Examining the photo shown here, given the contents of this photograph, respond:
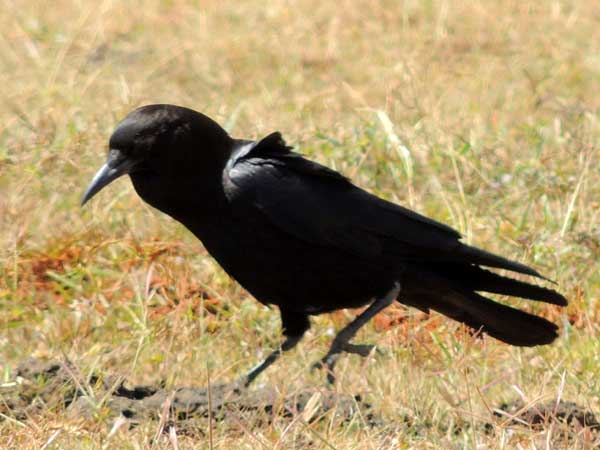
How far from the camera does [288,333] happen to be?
4.52m

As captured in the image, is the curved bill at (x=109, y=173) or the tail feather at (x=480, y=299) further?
the tail feather at (x=480, y=299)

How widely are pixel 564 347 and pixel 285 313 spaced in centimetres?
100

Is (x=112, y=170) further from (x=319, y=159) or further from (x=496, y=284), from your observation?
(x=319, y=159)

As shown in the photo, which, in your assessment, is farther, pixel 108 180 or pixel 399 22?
pixel 399 22

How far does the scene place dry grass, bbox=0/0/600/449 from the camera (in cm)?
413

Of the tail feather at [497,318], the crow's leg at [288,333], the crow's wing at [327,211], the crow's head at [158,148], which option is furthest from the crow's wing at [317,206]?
the crow's leg at [288,333]

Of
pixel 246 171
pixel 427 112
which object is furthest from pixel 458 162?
pixel 246 171

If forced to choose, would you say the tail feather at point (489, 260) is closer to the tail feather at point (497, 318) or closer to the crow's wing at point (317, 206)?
the crow's wing at point (317, 206)

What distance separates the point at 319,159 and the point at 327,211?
163cm

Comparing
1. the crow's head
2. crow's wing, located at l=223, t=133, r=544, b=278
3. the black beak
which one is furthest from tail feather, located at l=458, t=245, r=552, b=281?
the black beak

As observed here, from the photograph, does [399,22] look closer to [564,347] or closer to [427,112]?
[427,112]

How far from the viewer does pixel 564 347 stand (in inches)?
185

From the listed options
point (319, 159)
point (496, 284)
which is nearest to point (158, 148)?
point (496, 284)

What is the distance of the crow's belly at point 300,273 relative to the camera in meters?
4.15
